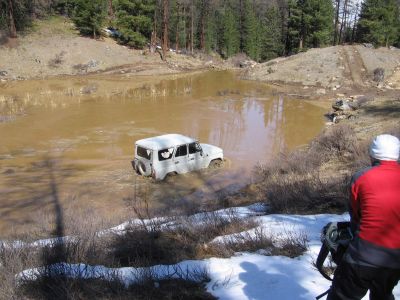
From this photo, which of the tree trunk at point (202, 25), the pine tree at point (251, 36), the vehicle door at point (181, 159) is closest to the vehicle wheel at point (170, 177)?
the vehicle door at point (181, 159)

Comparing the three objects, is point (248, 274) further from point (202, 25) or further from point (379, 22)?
point (202, 25)

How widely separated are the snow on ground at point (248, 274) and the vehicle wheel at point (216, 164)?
32.6 ft

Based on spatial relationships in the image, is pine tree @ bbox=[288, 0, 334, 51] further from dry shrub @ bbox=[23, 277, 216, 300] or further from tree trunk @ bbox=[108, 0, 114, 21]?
dry shrub @ bbox=[23, 277, 216, 300]

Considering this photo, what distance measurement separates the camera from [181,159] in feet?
49.9

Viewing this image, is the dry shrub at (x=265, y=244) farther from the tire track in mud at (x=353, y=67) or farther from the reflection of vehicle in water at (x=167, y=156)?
the tire track in mud at (x=353, y=67)

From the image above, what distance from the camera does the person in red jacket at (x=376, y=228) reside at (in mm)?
3465

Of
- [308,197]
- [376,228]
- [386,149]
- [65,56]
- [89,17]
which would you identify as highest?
[386,149]

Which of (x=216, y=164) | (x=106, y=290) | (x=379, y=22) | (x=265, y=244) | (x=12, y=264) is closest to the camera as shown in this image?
(x=106, y=290)

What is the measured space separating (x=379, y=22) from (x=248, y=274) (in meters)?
63.1

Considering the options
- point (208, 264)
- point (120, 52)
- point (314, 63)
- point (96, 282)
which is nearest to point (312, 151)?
point (208, 264)

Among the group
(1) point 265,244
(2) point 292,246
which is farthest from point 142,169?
(2) point 292,246

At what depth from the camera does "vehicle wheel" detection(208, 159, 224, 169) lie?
16.4m

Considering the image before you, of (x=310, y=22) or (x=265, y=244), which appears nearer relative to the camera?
(x=265, y=244)

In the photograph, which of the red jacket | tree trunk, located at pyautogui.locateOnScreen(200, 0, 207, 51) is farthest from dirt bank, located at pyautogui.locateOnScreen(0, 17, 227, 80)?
the red jacket
